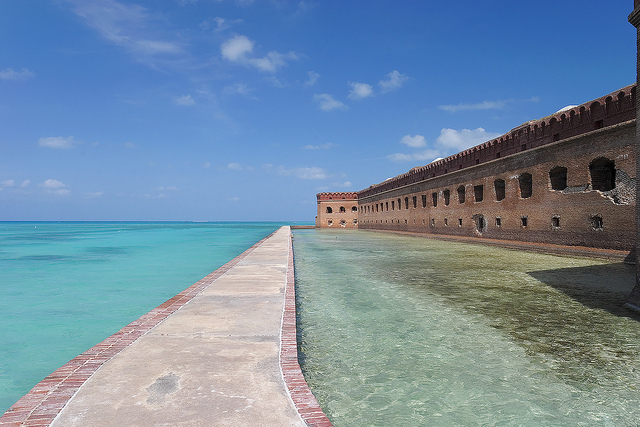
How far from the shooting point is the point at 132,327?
409 centimetres

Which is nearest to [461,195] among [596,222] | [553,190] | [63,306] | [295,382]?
[553,190]

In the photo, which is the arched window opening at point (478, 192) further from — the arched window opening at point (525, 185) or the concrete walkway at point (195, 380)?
the concrete walkway at point (195, 380)

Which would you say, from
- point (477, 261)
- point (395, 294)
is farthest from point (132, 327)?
point (477, 261)

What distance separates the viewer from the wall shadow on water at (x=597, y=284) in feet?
18.9

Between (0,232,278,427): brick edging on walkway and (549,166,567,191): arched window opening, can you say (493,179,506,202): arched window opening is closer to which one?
(549,166,567,191): arched window opening

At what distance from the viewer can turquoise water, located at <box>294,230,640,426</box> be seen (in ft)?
9.09

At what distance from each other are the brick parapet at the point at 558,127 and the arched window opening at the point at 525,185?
1.25 metres

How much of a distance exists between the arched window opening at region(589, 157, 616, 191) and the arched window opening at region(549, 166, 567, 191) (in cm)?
185

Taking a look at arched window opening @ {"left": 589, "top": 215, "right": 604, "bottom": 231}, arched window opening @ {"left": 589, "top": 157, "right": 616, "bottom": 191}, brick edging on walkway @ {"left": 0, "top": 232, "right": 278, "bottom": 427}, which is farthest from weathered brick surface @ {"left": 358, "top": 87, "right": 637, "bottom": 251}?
brick edging on walkway @ {"left": 0, "top": 232, "right": 278, "bottom": 427}

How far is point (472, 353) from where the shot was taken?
151 inches

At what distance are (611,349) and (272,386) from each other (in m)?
3.52

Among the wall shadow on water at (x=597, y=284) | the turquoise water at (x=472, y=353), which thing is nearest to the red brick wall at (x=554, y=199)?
the wall shadow on water at (x=597, y=284)

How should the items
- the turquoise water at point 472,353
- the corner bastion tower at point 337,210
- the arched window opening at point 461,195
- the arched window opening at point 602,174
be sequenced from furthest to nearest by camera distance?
1. the corner bastion tower at point 337,210
2. the arched window opening at point 461,195
3. the arched window opening at point 602,174
4. the turquoise water at point 472,353

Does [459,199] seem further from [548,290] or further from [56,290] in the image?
[56,290]
